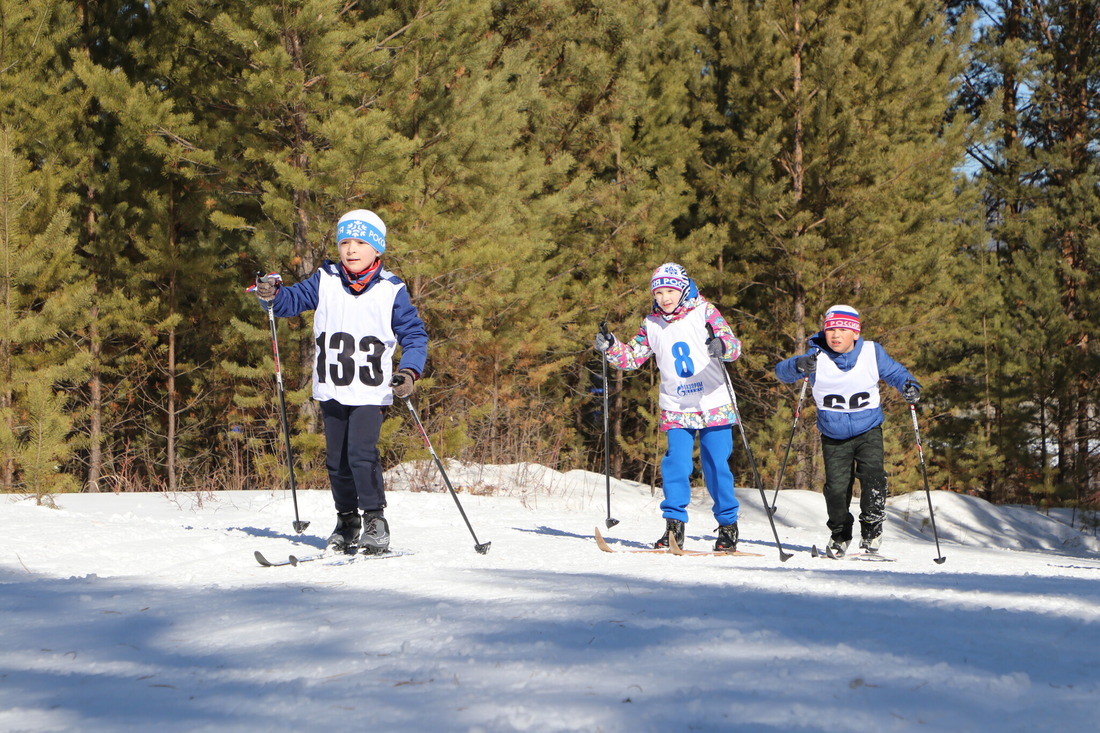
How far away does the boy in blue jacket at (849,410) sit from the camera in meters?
7.12

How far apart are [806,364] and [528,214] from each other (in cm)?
796

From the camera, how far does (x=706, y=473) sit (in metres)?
6.46

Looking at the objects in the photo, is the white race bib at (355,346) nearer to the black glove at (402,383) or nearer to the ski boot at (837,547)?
the black glove at (402,383)

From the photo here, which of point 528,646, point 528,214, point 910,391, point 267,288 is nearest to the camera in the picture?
point 528,646

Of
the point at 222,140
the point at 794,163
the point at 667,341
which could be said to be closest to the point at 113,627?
the point at 667,341

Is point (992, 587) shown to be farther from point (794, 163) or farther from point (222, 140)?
point (794, 163)

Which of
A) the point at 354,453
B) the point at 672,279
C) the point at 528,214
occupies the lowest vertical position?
the point at 354,453

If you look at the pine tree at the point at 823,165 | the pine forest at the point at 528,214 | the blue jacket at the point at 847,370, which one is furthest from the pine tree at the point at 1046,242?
the blue jacket at the point at 847,370

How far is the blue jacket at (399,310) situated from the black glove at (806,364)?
2982 millimetres

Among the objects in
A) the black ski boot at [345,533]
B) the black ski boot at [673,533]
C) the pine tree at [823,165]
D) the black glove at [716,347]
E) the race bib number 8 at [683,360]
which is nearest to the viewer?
the black ski boot at [345,533]

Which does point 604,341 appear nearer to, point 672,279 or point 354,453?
point 672,279

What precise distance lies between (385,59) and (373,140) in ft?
5.77

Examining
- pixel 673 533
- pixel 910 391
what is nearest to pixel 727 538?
pixel 673 533

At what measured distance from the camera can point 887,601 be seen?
11.3 feet
